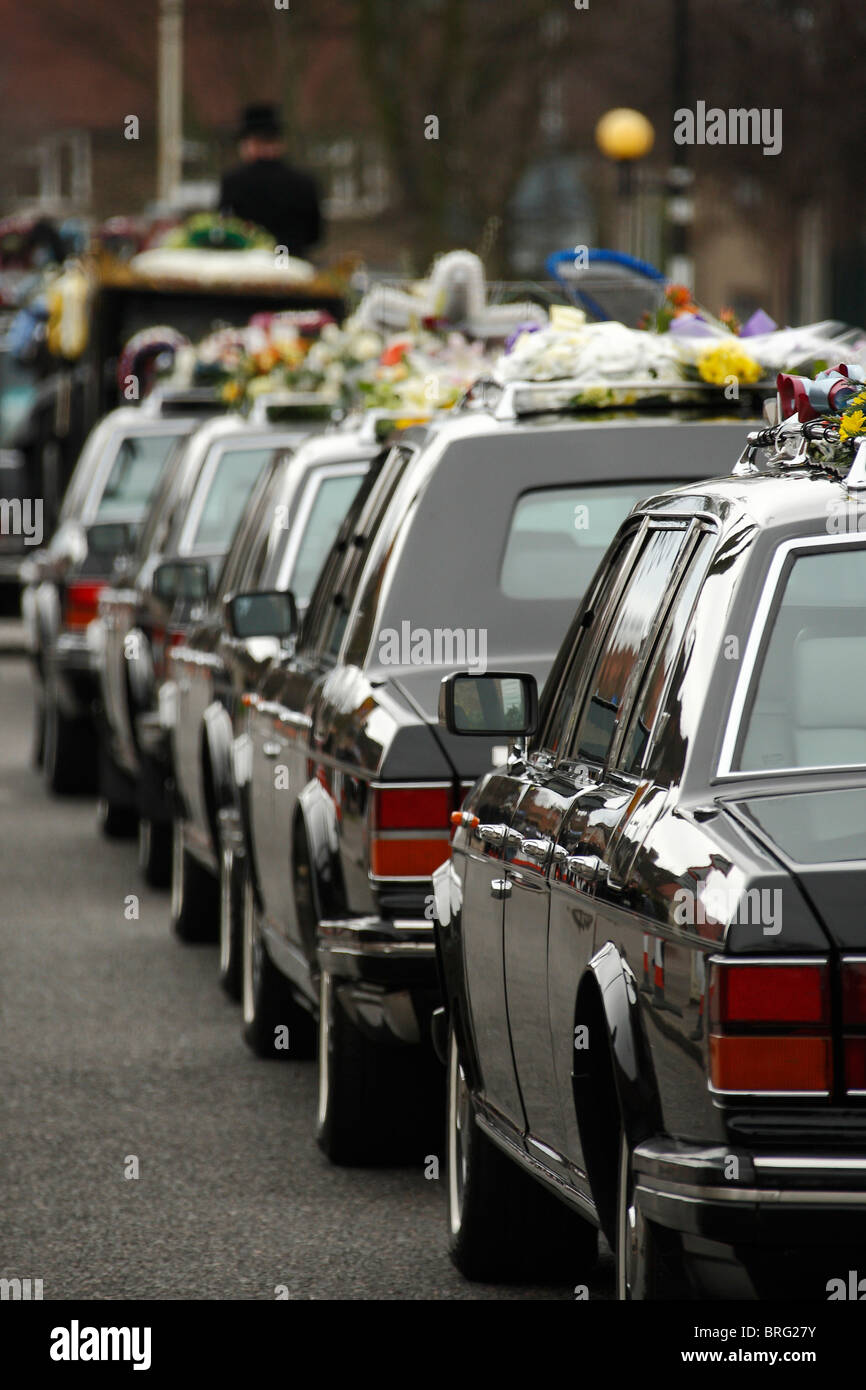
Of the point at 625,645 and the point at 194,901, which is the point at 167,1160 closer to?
the point at 625,645

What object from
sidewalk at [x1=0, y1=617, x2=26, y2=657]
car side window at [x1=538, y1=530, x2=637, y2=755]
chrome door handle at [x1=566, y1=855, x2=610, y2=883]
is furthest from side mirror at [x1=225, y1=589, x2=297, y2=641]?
sidewalk at [x1=0, y1=617, x2=26, y2=657]

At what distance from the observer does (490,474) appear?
25.1 feet

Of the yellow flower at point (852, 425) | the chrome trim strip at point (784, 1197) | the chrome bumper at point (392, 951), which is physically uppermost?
the yellow flower at point (852, 425)

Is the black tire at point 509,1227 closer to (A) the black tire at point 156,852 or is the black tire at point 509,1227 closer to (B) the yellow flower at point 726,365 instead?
(B) the yellow flower at point 726,365

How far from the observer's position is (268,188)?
2373 centimetres

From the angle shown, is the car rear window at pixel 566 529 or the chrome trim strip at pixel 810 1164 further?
the car rear window at pixel 566 529

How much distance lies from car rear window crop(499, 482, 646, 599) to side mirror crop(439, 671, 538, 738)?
1586 mm

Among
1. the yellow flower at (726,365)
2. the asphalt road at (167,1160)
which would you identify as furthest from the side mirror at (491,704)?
the yellow flower at (726,365)

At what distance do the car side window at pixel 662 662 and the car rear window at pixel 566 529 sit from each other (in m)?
2.55

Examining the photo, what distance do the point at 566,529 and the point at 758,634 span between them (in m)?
3.08

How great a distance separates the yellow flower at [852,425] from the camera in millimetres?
5090
